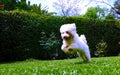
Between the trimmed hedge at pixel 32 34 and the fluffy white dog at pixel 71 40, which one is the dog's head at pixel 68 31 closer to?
the fluffy white dog at pixel 71 40

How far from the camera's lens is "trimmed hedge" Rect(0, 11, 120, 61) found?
19047 mm

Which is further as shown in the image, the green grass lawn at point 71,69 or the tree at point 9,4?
the tree at point 9,4

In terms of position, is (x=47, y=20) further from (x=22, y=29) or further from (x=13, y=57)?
(x=13, y=57)

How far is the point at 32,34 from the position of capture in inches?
792

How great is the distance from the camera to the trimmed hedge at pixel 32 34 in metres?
19.0

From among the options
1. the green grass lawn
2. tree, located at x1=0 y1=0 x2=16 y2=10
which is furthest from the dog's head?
tree, located at x1=0 y1=0 x2=16 y2=10

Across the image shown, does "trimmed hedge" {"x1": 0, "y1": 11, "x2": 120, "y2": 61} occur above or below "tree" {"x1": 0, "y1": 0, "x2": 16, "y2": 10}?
below

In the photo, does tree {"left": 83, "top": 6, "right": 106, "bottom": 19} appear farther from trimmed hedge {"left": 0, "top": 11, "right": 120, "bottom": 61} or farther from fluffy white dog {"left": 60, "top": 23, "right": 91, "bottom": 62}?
fluffy white dog {"left": 60, "top": 23, "right": 91, "bottom": 62}

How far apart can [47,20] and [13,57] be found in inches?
137

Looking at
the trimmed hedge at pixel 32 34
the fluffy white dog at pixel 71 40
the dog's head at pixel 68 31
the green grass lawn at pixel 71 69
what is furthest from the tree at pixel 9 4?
the green grass lawn at pixel 71 69

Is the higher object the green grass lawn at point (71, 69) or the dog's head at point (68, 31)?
the dog's head at point (68, 31)

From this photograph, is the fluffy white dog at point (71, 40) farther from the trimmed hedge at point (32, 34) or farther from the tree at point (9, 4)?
the tree at point (9, 4)

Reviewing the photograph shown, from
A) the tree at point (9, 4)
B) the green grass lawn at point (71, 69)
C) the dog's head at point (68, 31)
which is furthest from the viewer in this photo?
the tree at point (9, 4)

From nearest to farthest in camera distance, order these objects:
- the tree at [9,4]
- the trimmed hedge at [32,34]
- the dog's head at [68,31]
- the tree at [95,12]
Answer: the dog's head at [68,31] < the trimmed hedge at [32,34] < the tree at [9,4] < the tree at [95,12]
